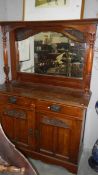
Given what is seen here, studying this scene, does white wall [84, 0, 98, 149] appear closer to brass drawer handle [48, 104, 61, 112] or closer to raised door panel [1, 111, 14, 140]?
brass drawer handle [48, 104, 61, 112]

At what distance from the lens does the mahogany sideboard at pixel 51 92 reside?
1700mm

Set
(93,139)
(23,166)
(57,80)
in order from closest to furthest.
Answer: (23,166)
(57,80)
(93,139)

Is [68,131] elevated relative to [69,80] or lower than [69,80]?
lower

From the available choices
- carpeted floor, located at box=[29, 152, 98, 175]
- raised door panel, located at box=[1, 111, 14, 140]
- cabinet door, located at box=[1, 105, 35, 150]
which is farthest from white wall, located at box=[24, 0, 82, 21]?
carpeted floor, located at box=[29, 152, 98, 175]

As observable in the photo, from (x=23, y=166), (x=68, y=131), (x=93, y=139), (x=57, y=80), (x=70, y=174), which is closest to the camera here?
(x=23, y=166)

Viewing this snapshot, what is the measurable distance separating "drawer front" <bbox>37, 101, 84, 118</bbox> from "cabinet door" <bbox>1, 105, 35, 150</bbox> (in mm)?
160

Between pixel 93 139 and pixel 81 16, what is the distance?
1.53 meters

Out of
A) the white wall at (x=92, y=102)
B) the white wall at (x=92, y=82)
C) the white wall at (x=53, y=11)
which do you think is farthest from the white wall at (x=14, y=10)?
the white wall at (x=92, y=102)

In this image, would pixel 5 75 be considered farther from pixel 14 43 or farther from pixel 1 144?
pixel 1 144

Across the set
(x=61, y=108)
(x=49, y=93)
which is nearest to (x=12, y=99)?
(x=49, y=93)

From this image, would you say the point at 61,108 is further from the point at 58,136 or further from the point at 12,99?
the point at 12,99

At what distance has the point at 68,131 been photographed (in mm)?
1724

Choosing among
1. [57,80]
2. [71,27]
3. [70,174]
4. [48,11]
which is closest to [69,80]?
[57,80]

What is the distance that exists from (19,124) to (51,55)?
0.92 metres
